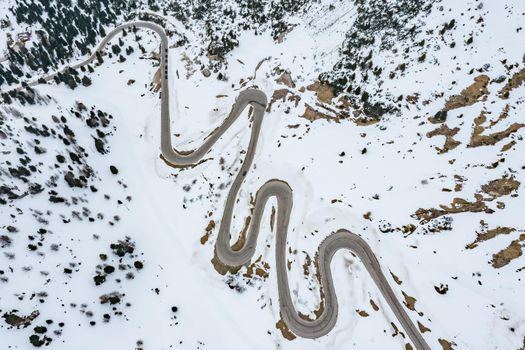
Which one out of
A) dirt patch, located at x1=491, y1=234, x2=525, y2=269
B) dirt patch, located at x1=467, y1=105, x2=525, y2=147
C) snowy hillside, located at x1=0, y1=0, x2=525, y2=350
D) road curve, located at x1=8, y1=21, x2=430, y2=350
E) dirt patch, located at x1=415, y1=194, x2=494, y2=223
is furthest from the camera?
road curve, located at x1=8, y1=21, x2=430, y2=350

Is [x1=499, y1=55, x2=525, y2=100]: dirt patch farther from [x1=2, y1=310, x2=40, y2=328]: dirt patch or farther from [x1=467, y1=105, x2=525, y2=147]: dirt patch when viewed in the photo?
[x1=2, y1=310, x2=40, y2=328]: dirt patch

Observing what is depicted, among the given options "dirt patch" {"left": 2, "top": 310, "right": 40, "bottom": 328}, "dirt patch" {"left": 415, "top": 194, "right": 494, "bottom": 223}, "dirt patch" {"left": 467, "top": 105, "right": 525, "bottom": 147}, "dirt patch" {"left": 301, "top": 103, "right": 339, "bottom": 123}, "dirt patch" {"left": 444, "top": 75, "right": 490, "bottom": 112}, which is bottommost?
"dirt patch" {"left": 2, "top": 310, "right": 40, "bottom": 328}

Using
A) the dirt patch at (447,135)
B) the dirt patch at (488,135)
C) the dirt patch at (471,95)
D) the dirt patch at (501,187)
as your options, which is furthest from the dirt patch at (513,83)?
the dirt patch at (501,187)

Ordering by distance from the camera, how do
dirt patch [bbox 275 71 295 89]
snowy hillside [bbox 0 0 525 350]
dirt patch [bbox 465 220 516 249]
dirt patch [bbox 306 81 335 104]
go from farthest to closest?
1. dirt patch [bbox 275 71 295 89]
2. dirt patch [bbox 306 81 335 104]
3. snowy hillside [bbox 0 0 525 350]
4. dirt patch [bbox 465 220 516 249]

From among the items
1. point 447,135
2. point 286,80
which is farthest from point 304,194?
point 286,80

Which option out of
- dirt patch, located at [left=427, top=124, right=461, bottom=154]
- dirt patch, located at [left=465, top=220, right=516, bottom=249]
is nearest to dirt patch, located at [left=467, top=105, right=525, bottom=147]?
dirt patch, located at [left=427, top=124, right=461, bottom=154]

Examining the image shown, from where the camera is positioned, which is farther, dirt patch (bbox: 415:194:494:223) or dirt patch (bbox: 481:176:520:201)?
dirt patch (bbox: 415:194:494:223)

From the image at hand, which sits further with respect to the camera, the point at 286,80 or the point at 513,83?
the point at 286,80

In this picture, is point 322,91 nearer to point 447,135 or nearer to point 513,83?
point 447,135
